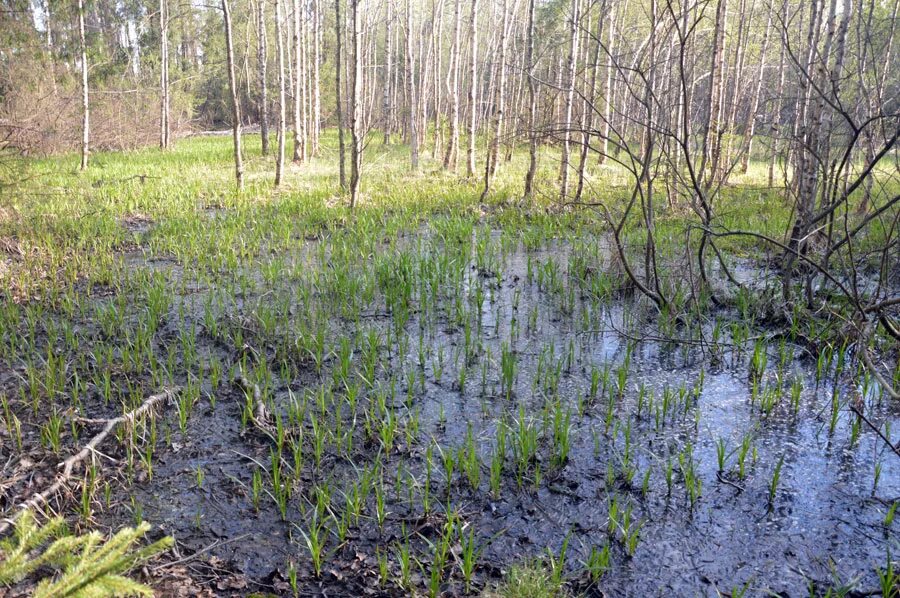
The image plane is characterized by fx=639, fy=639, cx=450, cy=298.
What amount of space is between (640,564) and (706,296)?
3.94 m

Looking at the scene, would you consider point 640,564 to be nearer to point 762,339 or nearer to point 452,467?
point 452,467

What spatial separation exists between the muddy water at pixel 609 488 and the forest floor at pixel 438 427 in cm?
2

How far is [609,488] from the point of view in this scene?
344cm

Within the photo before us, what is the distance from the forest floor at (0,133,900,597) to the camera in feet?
9.52

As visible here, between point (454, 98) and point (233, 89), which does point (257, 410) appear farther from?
point (454, 98)

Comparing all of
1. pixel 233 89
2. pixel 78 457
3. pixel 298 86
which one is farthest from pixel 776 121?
pixel 298 86

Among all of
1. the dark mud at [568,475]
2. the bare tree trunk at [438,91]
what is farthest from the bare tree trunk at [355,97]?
the bare tree trunk at [438,91]

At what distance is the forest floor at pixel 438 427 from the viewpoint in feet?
Result: 9.52

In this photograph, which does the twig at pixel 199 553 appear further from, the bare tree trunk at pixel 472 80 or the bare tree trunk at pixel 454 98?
the bare tree trunk at pixel 454 98

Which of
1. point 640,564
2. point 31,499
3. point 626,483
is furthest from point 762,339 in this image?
point 31,499

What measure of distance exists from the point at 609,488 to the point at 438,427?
3.87 feet

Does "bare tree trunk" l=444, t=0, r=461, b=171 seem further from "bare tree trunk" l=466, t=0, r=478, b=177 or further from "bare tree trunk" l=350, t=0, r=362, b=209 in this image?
"bare tree trunk" l=350, t=0, r=362, b=209

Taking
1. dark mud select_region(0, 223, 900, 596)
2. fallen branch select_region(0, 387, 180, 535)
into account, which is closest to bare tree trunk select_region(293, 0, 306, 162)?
dark mud select_region(0, 223, 900, 596)

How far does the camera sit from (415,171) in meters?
16.6
